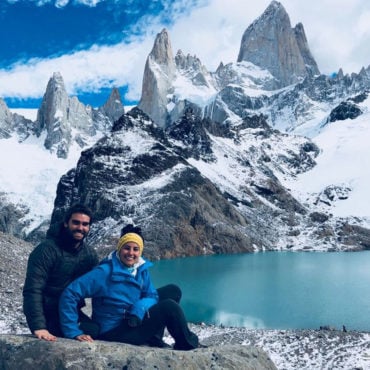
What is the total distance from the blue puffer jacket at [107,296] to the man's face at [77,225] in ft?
2.54

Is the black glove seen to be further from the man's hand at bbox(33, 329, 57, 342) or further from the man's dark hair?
Result: the man's dark hair

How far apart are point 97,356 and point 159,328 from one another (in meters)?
1.37

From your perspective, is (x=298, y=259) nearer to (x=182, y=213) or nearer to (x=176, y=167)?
(x=182, y=213)

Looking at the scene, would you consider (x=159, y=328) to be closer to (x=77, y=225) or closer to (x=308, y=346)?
(x=77, y=225)

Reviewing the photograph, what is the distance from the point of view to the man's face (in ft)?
31.8

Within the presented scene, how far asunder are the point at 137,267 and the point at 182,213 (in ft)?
375

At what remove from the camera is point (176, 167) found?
137750 mm

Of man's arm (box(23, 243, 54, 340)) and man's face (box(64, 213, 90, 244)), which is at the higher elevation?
man's face (box(64, 213, 90, 244))

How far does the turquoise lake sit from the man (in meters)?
33.5

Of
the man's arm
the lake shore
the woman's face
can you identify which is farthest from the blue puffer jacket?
the lake shore

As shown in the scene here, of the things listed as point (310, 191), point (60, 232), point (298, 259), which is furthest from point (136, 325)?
point (310, 191)

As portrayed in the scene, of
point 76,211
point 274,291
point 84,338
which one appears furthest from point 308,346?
point 274,291

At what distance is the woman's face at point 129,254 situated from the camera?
368 inches

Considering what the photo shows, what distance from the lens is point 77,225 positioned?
381 inches
